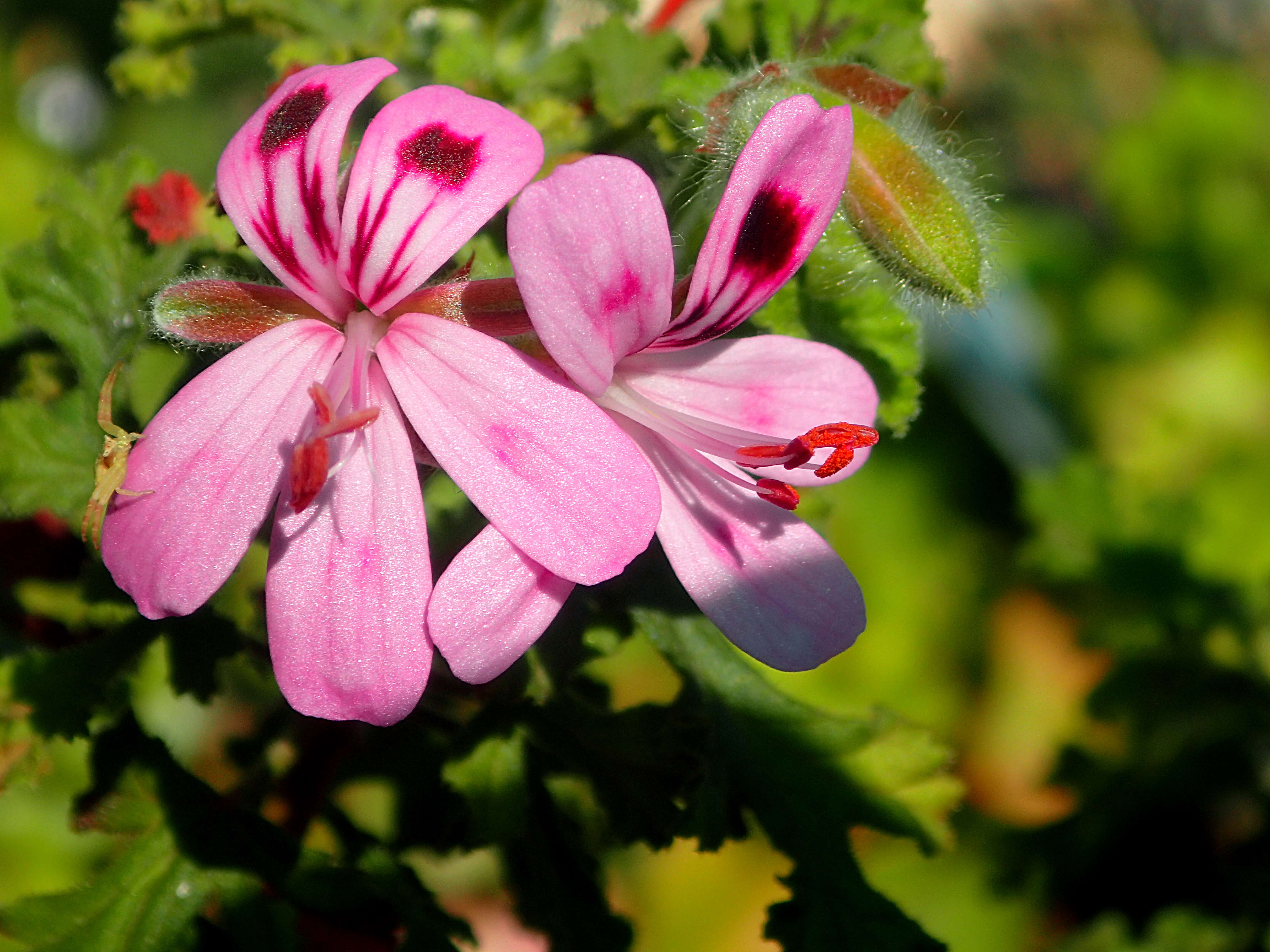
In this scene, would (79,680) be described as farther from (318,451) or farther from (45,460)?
(318,451)

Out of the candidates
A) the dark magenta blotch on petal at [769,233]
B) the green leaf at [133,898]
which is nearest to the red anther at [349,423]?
the dark magenta blotch on petal at [769,233]

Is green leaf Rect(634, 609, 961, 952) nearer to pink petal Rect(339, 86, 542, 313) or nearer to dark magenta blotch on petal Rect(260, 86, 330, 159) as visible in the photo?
pink petal Rect(339, 86, 542, 313)

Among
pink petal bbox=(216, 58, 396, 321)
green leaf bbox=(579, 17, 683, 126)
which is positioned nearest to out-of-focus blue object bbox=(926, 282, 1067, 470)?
green leaf bbox=(579, 17, 683, 126)

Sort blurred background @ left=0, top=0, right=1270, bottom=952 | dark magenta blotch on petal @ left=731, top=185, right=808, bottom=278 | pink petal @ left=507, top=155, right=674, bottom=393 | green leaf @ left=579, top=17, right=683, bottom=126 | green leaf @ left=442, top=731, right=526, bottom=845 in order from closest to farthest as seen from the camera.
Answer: pink petal @ left=507, top=155, right=674, bottom=393 < dark magenta blotch on petal @ left=731, top=185, right=808, bottom=278 < green leaf @ left=442, top=731, right=526, bottom=845 < green leaf @ left=579, top=17, right=683, bottom=126 < blurred background @ left=0, top=0, right=1270, bottom=952

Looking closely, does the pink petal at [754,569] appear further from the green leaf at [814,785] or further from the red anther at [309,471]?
the red anther at [309,471]

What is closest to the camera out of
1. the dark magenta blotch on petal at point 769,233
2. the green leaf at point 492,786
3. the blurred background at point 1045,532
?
the dark magenta blotch on petal at point 769,233

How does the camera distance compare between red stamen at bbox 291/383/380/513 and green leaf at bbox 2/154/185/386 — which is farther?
green leaf at bbox 2/154/185/386

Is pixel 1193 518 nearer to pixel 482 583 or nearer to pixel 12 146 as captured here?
pixel 482 583
